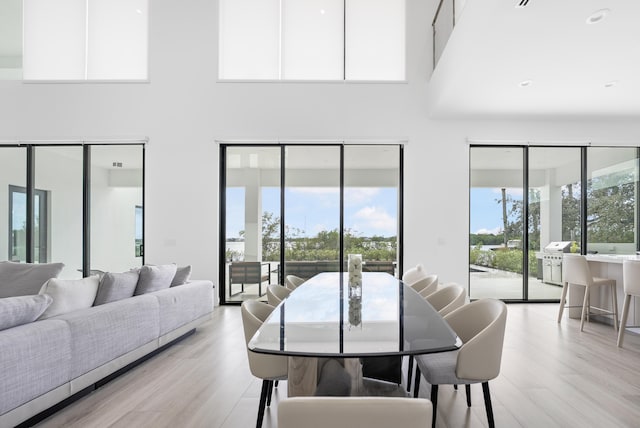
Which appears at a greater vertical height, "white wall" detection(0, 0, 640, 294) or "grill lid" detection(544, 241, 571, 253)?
"white wall" detection(0, 0, 640, 294)

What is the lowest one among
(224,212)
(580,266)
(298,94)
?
(580,266)

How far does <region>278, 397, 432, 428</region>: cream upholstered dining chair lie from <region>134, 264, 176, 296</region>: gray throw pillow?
298 centimetres

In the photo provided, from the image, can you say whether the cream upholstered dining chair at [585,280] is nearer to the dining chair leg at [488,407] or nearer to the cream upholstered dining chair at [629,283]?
the cream upholstered dining chair at [629,283]

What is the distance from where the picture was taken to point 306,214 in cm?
621

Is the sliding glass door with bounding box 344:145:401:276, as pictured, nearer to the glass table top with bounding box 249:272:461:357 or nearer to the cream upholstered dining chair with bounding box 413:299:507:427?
the glass table top with bounding box 249:272:461:357

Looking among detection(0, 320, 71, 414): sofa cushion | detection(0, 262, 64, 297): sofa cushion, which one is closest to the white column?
detection(0, 262, 64, 297): sofa cushion

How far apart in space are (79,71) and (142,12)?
4.51 feet

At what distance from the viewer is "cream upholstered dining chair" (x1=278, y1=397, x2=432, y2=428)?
982mm

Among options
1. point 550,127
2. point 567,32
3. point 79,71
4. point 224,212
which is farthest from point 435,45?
point 79,71

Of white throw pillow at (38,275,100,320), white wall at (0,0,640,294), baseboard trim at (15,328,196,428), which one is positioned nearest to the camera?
baseboard trim at (15,328,196,428)

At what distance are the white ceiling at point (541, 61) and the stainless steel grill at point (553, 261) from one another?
1.96 meters

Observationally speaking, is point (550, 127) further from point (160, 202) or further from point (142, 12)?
point (142, 12)

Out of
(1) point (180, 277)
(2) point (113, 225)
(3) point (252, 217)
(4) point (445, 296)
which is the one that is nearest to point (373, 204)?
(3) point (252, 217)

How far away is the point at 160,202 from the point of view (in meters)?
6.08
